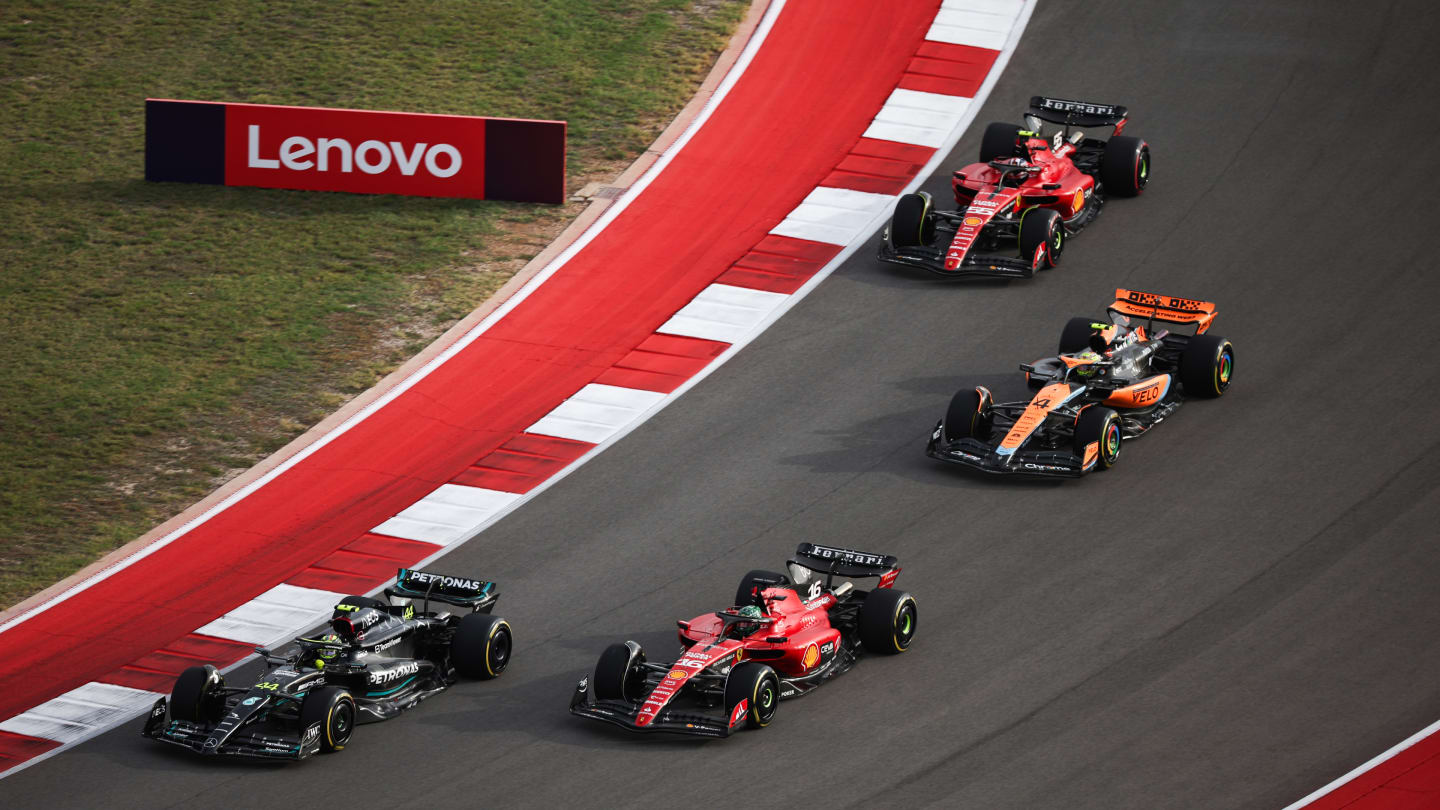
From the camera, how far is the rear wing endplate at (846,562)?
20625mm

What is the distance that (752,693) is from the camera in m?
18.8

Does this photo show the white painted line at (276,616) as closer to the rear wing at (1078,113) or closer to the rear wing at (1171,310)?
the rear wing at (1171,310)

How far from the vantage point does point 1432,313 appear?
88.1 ft

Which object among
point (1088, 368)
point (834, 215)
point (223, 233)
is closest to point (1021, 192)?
point (834, 215)

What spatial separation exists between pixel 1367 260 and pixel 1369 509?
697 cm

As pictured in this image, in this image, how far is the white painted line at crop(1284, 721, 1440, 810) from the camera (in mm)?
17797

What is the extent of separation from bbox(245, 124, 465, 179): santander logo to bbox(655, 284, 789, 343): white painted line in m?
5.83

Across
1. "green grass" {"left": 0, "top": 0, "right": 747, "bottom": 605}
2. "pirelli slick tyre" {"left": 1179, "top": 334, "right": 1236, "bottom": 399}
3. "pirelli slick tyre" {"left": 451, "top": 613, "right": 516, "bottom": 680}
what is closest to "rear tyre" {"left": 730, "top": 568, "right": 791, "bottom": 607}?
"pirelli slick tyre" {"left": 451, "top": 613, "right": 516, "bottom": 680}

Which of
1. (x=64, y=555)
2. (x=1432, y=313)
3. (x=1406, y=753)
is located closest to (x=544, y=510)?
(x=64, y=555)

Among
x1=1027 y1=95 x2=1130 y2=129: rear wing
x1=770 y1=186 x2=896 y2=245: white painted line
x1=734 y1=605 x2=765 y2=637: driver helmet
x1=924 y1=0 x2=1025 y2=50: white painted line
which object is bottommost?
x1=734 y1=605 x2=765 y2=637: driver helmet

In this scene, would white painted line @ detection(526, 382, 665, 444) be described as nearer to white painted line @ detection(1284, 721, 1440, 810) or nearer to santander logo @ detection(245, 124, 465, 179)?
santander logo @ detection(245, 124, 465, 179)

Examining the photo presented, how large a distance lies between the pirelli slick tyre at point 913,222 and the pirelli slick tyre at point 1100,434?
19.6 ft

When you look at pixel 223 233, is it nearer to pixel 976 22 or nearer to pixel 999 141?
pixel 999 141

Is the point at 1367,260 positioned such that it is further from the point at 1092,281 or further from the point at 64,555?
the point at 64,555
